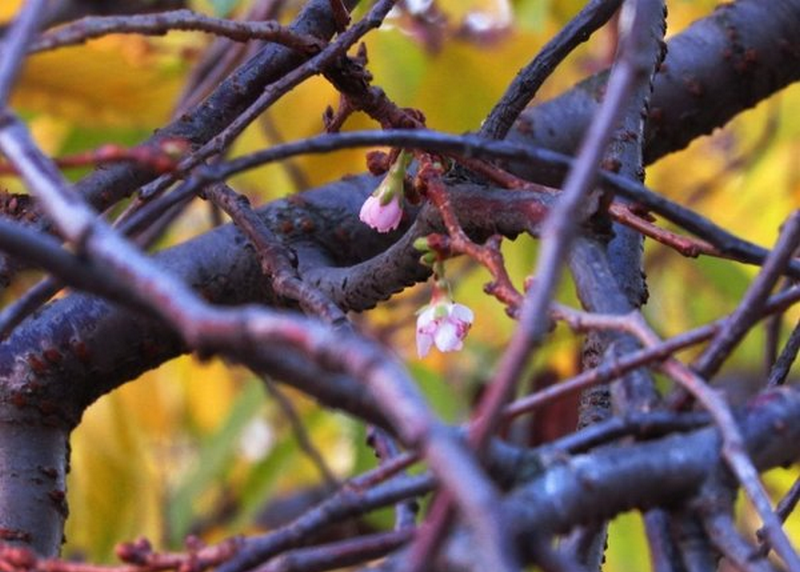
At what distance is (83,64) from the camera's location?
134cm

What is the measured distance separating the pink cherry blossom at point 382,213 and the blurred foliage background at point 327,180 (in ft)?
1.73

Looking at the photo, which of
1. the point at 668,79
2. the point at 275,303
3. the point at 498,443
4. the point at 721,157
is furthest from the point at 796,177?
the point at 498,443

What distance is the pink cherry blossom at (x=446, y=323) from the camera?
0.68 m

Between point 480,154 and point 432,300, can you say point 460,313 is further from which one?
point 480,154

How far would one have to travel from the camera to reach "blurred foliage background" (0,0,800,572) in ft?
4.55

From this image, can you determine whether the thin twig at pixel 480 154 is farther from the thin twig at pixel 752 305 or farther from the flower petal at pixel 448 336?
the flower petal at pixel 448 336

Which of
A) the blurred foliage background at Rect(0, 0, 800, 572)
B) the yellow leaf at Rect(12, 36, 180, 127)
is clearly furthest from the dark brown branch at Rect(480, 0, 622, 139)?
the yellow leaf at Rect(12, 36, 180, 127)

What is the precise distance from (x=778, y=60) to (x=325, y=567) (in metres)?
0.77

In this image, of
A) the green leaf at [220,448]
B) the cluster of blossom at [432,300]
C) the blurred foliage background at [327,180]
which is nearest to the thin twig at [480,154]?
the cluster of blossom at [432,300]

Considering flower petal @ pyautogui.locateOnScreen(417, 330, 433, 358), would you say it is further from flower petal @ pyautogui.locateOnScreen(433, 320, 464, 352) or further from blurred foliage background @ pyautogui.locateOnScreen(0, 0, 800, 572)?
blurred foliage background @ pyautogui.locateOnScreen(0, 0, 800, 572)

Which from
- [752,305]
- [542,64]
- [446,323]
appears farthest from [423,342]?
[752,305]

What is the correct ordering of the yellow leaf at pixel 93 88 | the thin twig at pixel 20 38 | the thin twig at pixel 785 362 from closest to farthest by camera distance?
the thin twig at pixel 20 38 < the thin twig at pixel 785 362 < the yellow leaf at pixel 93 88

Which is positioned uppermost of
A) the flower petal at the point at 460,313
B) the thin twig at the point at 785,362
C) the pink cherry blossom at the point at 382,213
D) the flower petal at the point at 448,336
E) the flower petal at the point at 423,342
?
the pink cherry blossom at the point at 382,213

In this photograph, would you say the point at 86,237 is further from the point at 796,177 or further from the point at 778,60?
the point at 796,177
